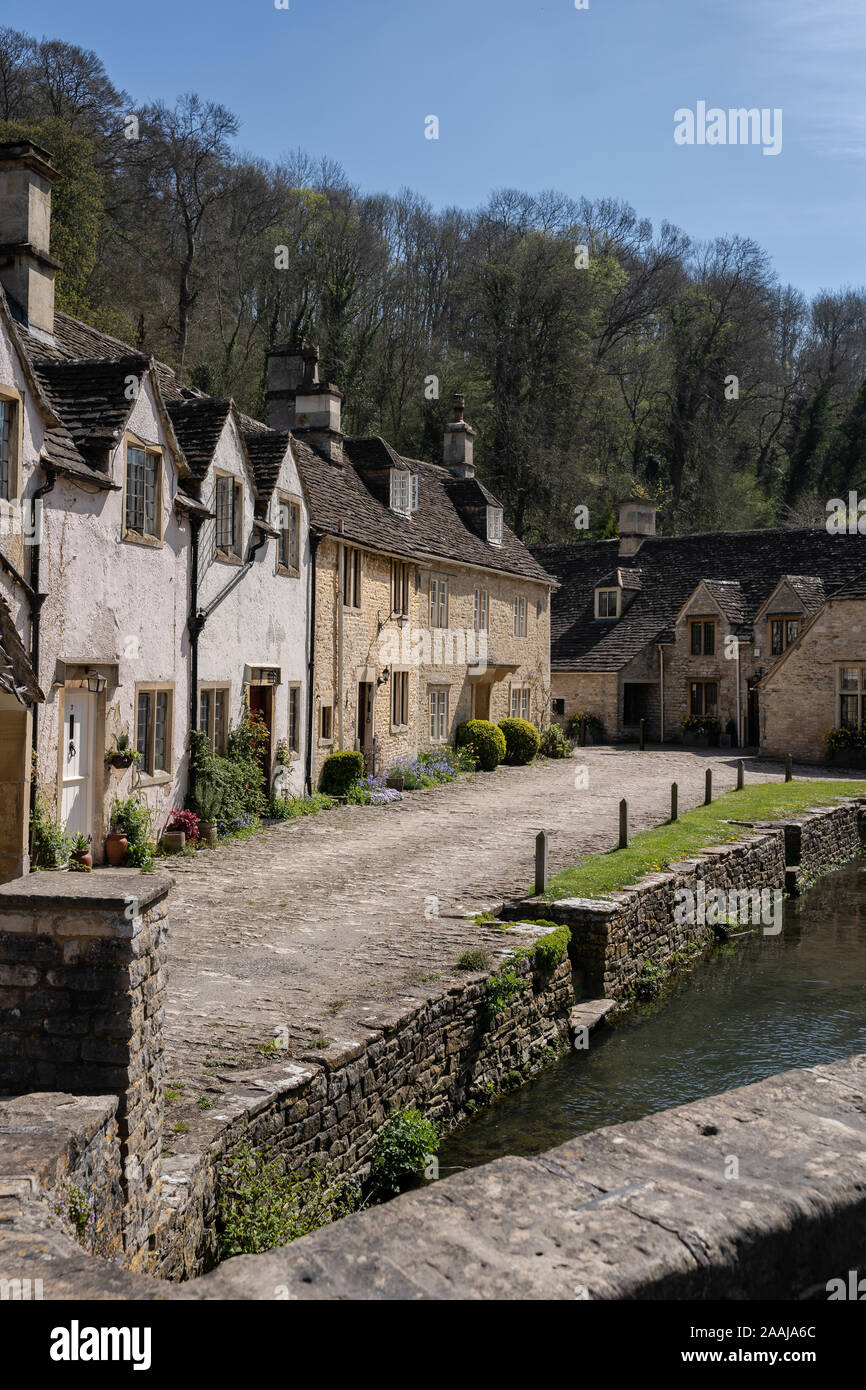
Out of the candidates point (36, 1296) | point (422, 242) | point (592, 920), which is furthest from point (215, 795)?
point (422, 242)

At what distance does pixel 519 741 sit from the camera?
1299 inches

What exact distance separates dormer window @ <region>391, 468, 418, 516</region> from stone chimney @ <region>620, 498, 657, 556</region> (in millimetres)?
17590

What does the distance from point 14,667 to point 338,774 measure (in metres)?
12.1

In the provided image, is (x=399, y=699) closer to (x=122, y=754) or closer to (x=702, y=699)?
(x=122, y=754)

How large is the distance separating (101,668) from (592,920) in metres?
7.36

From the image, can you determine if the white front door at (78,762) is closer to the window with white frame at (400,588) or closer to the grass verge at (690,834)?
the grass verge at (690,834)

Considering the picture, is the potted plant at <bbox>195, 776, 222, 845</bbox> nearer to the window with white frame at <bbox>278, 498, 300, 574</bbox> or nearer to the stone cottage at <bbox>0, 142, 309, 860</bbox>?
the stone cottage at <bbox>0, 142, 309, 860</bbox>

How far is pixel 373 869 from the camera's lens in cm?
1547

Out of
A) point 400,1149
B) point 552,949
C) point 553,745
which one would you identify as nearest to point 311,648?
point 552,949

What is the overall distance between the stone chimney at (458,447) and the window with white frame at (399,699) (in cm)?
1217

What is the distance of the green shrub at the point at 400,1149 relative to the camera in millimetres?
8133

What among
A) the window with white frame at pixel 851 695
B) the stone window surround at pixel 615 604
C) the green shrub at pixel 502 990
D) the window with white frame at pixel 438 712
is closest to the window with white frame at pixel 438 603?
the window with white frame at pixel 438 712

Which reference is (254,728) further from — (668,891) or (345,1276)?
(345,1276)

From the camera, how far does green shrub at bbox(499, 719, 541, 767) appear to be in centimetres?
3297
